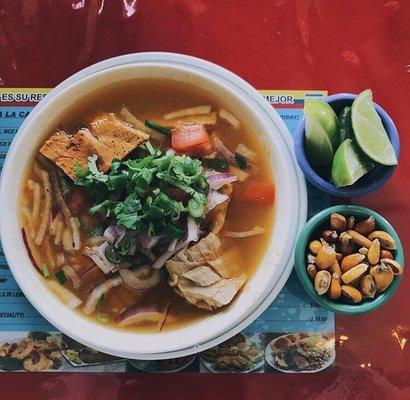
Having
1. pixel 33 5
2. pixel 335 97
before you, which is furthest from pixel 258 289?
pixel 33 5

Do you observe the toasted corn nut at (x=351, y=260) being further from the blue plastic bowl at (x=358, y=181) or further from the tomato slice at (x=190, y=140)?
the tomato slice at (x=190, y=140)

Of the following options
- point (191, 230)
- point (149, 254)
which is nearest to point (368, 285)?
point (191, 230)

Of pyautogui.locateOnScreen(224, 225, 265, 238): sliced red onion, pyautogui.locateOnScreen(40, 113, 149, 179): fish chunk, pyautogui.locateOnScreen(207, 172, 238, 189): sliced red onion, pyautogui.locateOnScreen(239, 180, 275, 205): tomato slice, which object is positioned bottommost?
pyautogui.locateOnScreen(224, 225, 265, 238): sliced red onion

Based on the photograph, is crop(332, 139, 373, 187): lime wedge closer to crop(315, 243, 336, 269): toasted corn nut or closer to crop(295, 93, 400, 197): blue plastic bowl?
crop(295, 93, 400, 197): blue plastic bowl

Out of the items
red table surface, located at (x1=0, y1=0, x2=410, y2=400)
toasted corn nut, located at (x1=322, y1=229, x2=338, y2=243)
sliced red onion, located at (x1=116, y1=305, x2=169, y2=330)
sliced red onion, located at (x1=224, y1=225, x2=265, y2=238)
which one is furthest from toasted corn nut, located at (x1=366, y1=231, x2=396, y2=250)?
sliced red onion, located at (x1=116, y1=305, x2=169, y2=330)

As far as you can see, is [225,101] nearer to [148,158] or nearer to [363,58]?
[148,158]

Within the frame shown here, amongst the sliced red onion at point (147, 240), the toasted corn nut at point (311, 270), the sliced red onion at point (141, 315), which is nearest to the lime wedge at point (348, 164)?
the toasted corn nut at point (311, 270)

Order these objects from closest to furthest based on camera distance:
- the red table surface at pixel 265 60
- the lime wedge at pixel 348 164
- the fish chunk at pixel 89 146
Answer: the lime wedge at pixel 348 164 → the fish chunk at pixel 89 146 → the red table surface at pixel 265 60
